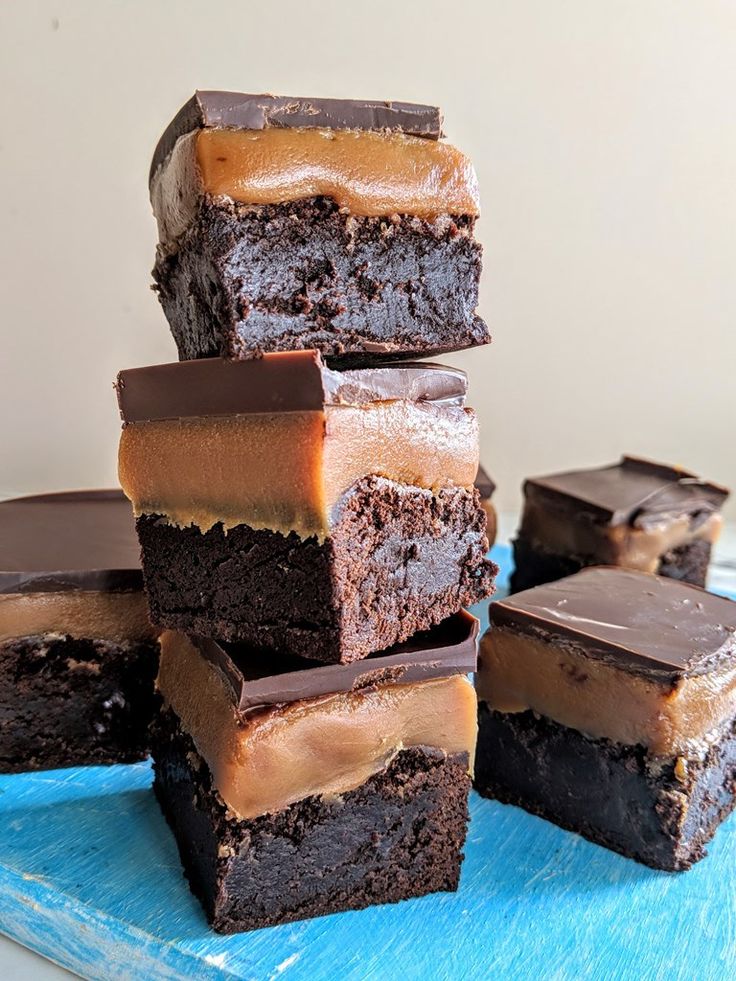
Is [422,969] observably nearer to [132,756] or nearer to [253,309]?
[132,756]

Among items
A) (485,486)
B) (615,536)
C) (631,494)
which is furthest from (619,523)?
(485,486)

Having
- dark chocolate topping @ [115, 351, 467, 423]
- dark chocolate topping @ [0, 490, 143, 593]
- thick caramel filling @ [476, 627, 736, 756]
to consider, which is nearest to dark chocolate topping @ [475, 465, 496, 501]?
thick caramel filling @ [476, 627, 736, 756]

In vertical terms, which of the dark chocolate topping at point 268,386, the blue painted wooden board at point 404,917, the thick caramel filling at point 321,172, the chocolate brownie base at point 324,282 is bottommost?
the blue painted wooden board at point 404,917

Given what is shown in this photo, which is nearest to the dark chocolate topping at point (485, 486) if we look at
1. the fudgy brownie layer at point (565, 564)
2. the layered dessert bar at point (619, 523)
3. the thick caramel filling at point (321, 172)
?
the layered dessert bar at point (619, 523)

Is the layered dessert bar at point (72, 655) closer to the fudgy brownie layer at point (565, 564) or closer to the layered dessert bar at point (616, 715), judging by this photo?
the layered dessert bar at point (616, 715)

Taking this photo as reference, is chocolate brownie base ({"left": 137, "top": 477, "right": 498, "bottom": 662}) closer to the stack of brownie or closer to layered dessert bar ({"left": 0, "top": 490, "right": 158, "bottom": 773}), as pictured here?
the stack of brownie

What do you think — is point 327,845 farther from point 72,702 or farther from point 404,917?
point 72,702
